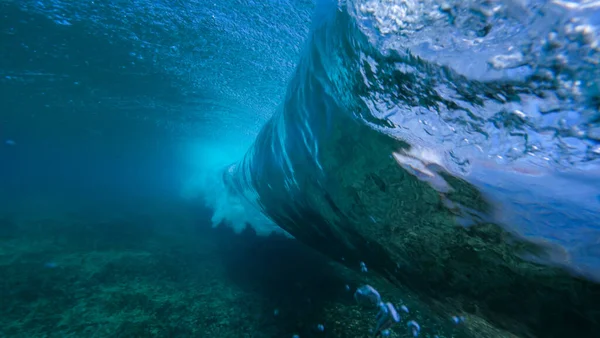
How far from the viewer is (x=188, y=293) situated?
24.1ft

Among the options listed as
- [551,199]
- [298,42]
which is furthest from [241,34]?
[551,199]

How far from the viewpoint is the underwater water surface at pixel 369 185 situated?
2.60 m

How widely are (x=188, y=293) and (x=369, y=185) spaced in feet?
19.8

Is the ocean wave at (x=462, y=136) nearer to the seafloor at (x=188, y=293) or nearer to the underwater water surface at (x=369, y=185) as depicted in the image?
the underwater water surface at (x=369, y=185)

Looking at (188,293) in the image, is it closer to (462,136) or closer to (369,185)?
(369,185)

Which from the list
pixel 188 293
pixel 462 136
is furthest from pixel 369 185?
pixel 188 293

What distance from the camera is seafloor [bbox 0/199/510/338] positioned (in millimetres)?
5641

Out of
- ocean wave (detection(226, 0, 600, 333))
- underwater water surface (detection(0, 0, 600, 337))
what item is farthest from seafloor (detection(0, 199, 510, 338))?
ocean wave (detection(226, 0, 600, 333))

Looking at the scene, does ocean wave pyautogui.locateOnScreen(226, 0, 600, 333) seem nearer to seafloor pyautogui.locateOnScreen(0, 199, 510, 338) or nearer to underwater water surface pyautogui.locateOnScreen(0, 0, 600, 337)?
underwater water surface pyautogui.locateOnScreen(0, 0, 600, 337)

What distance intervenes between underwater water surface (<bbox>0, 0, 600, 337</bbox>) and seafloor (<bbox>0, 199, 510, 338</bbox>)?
60 mm

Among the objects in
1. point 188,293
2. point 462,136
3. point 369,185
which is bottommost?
point 188,293

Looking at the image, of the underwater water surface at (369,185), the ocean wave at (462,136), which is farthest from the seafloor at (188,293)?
the ocean wave at (462,136)

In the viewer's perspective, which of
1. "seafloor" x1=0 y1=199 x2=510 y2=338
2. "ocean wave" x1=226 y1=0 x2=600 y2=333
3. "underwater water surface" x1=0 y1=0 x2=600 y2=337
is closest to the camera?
"ocean wave" x1=226 y1=0 x2=600 y2=333

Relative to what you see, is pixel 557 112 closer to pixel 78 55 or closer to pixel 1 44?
pixel 78 55
